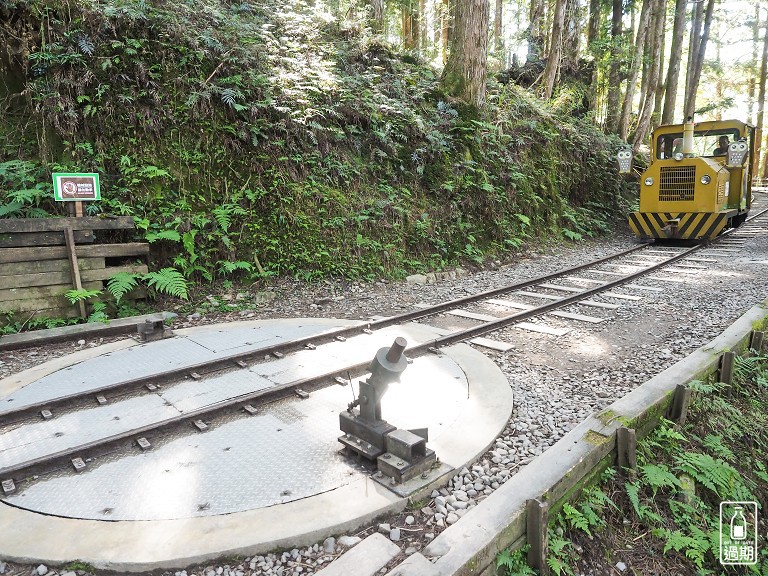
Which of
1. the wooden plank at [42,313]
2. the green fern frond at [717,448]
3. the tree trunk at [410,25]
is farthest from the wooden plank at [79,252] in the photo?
the tree trunk at [410,25]

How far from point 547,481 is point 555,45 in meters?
17.4

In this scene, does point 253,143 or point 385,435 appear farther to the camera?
point 253,143

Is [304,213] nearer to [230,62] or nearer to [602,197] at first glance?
[230,62]

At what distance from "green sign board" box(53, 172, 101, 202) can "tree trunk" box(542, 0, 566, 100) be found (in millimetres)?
15393

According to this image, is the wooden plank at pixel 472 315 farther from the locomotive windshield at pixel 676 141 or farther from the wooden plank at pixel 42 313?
the locomotive windshield at pixel 676 141

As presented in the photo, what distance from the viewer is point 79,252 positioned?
6496mm

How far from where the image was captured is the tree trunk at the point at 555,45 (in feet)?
51.7

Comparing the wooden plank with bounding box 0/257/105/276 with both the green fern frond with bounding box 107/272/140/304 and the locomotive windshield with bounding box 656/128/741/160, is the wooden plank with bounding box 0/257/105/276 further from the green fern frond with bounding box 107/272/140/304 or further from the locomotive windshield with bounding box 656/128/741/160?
the locomotive windshield with bounding box 656/128/741/160

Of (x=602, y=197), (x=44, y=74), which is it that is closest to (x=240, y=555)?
(x=44, y=74)

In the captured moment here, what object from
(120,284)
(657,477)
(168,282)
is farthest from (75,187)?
(657,477)

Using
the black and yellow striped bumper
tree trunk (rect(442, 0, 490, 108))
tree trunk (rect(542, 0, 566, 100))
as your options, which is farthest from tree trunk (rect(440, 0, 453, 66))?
the black and yellow striped bumper

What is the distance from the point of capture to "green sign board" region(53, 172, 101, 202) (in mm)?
6250

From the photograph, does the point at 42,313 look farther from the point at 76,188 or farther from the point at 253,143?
the point at 253,143

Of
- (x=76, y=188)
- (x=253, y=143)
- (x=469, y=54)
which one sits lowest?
(x=76, y=188)
